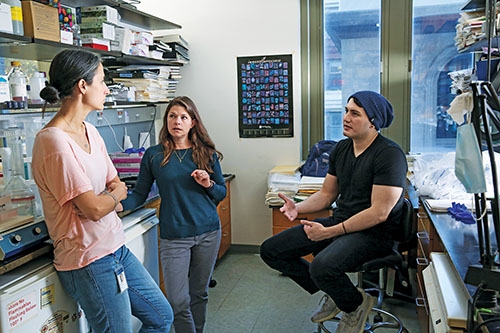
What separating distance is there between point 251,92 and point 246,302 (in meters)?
1.84

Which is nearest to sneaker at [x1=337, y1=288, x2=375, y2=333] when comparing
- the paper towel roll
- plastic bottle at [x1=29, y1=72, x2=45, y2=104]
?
plastic bottle at [x1=29, y1=72, x2=45, y2=104]

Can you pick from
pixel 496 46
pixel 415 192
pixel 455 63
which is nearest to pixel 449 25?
pixel 455 63

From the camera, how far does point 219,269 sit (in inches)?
154

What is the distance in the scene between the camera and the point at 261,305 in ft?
10.5

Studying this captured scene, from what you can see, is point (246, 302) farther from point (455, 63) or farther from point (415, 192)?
point (455, 63)

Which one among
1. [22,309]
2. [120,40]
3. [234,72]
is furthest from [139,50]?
[22,309]

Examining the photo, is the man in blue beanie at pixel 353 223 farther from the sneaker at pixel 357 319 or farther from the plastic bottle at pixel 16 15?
the plastic bottle at pixel 16 15

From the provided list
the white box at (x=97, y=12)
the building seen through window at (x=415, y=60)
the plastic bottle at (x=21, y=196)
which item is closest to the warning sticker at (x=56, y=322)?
the plastic bottle at (x=21, y=196)

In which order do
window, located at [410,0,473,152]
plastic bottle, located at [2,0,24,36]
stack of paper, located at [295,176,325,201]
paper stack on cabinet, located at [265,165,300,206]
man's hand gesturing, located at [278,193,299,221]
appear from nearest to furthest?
plastic bottle, located at [2,0,24,36] → man's hand gesturing, located at [278,193,299,221] → stack of paper, located at [295,176,325,201] → paper stack on cabinet, located at [265,165,300,206] → window, located at [410,0,473,152]

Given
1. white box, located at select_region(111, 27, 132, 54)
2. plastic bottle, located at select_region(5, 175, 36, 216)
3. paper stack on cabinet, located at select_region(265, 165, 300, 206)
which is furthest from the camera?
paper stack on cabinet, located at select_region(265, 165, 300, 206)

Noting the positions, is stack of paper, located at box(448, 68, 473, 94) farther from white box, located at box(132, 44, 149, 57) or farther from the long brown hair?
white box, located at box(132, 44, 149, 57)

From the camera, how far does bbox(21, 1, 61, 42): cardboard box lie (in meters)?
2.20

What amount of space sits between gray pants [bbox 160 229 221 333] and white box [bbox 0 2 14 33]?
121 centimetres

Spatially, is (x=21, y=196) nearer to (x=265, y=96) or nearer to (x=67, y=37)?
(x=67, y=37)
